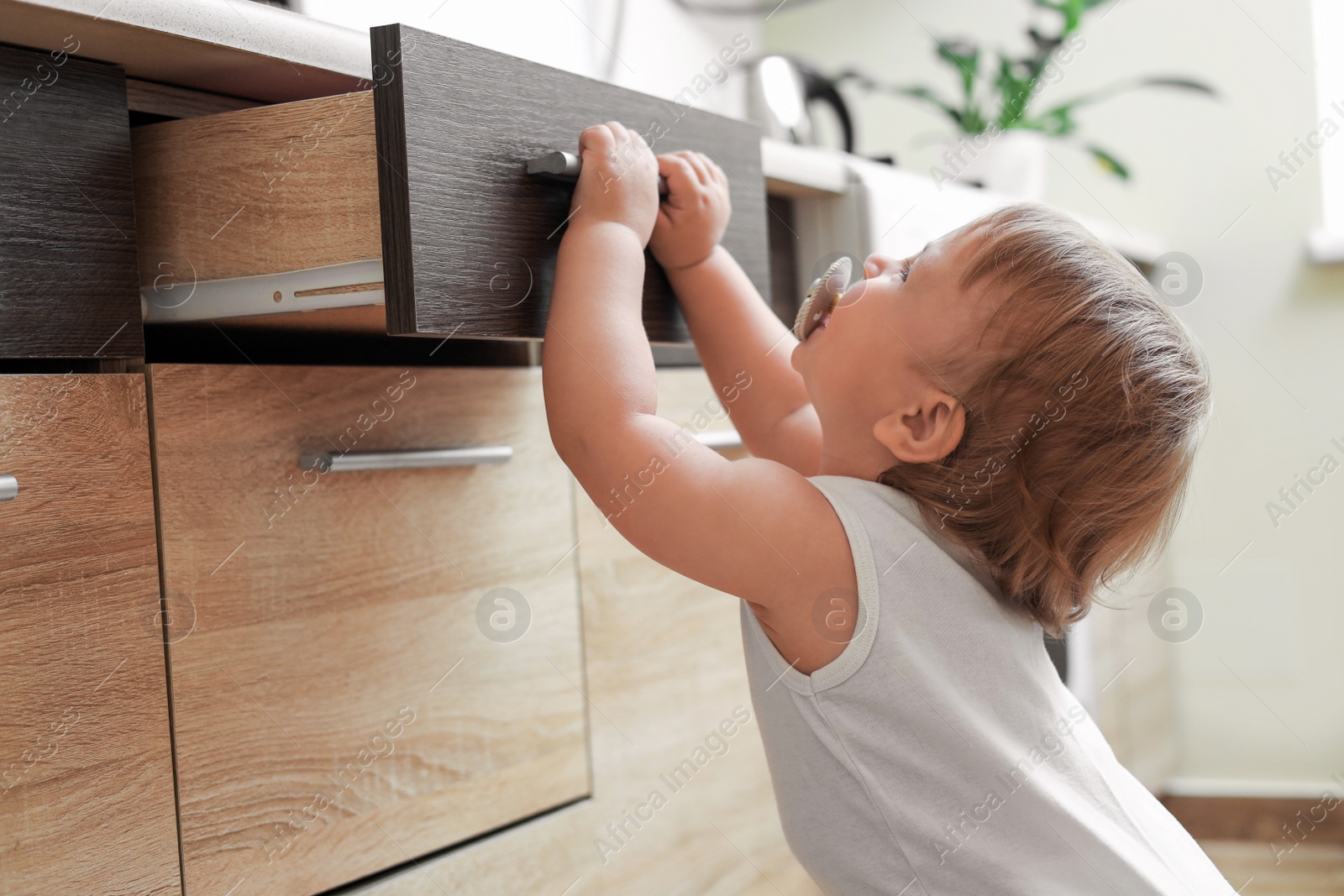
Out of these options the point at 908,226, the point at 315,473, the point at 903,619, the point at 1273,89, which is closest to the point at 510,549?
the point at 315,473

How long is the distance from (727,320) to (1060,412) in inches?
9.6

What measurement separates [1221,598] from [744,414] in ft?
4.79

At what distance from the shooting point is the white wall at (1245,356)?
76.0 inches

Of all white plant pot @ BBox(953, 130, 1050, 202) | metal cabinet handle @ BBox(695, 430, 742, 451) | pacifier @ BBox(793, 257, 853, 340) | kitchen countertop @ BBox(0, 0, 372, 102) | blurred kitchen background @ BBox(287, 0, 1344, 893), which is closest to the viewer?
kitchen countertop @ BBox(0, 0, 372, 102)

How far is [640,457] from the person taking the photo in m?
0.64

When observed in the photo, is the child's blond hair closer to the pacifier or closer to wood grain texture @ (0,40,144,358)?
the pacifier

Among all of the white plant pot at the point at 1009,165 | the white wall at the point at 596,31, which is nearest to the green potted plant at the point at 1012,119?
the white plant pot at the point at 1009,165

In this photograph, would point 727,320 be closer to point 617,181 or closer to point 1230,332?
point 617,181

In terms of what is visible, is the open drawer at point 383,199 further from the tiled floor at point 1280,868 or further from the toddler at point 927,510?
the tiled floor at point 1280,868

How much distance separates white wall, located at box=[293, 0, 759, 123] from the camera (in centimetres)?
117

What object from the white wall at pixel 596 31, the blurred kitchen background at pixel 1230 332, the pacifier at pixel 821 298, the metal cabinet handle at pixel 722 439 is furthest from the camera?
the blurred kitchen background at pixel 1230 332

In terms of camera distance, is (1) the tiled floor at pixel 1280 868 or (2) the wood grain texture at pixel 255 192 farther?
(1) the tiled floor at pixel 1280 868

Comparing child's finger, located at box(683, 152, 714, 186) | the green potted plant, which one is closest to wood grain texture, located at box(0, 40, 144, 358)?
child's finger, located at box(683, 152, 714, 186)

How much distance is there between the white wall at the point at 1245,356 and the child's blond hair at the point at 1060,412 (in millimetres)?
1246
